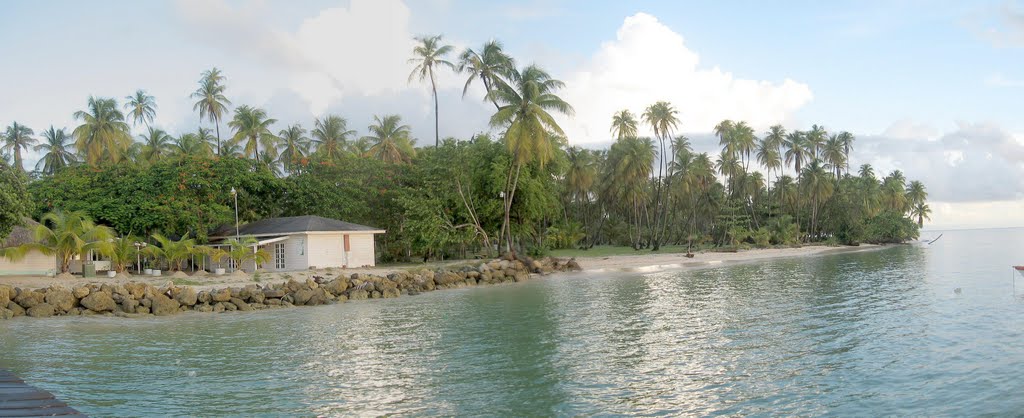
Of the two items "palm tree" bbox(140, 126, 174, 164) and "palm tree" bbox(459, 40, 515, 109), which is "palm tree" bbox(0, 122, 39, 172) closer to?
"palm tree" bbox(140, 126, 174, 164)

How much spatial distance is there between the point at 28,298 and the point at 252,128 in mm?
29004

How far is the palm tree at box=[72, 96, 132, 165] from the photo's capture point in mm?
45812

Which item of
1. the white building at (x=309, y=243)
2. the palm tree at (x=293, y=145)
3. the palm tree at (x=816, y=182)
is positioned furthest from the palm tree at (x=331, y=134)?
the palm tree at (x=816, y=182)

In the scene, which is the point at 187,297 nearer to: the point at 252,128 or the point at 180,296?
the point at 180,296

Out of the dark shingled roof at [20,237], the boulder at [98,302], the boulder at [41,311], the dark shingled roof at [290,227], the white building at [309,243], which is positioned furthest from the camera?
the dark shingled roof at [290,227]

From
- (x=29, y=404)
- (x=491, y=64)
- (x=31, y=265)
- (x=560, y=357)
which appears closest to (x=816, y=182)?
(x=491, y=64)

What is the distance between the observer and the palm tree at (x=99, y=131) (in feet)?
150

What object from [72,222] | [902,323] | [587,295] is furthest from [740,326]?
[72,222]

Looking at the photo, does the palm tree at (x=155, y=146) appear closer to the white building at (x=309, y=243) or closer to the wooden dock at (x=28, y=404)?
the white building at (x=309, y=243)

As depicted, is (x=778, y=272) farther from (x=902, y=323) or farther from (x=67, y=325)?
(x=67, y=325)

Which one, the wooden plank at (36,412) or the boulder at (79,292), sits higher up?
the boulder at (79,292)

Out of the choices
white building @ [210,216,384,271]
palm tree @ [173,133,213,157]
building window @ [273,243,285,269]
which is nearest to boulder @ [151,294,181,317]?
white building @ [210,216,384,271]

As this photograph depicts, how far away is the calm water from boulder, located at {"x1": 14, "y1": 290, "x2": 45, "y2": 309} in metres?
2.08

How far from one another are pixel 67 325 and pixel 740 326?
18571 mm
